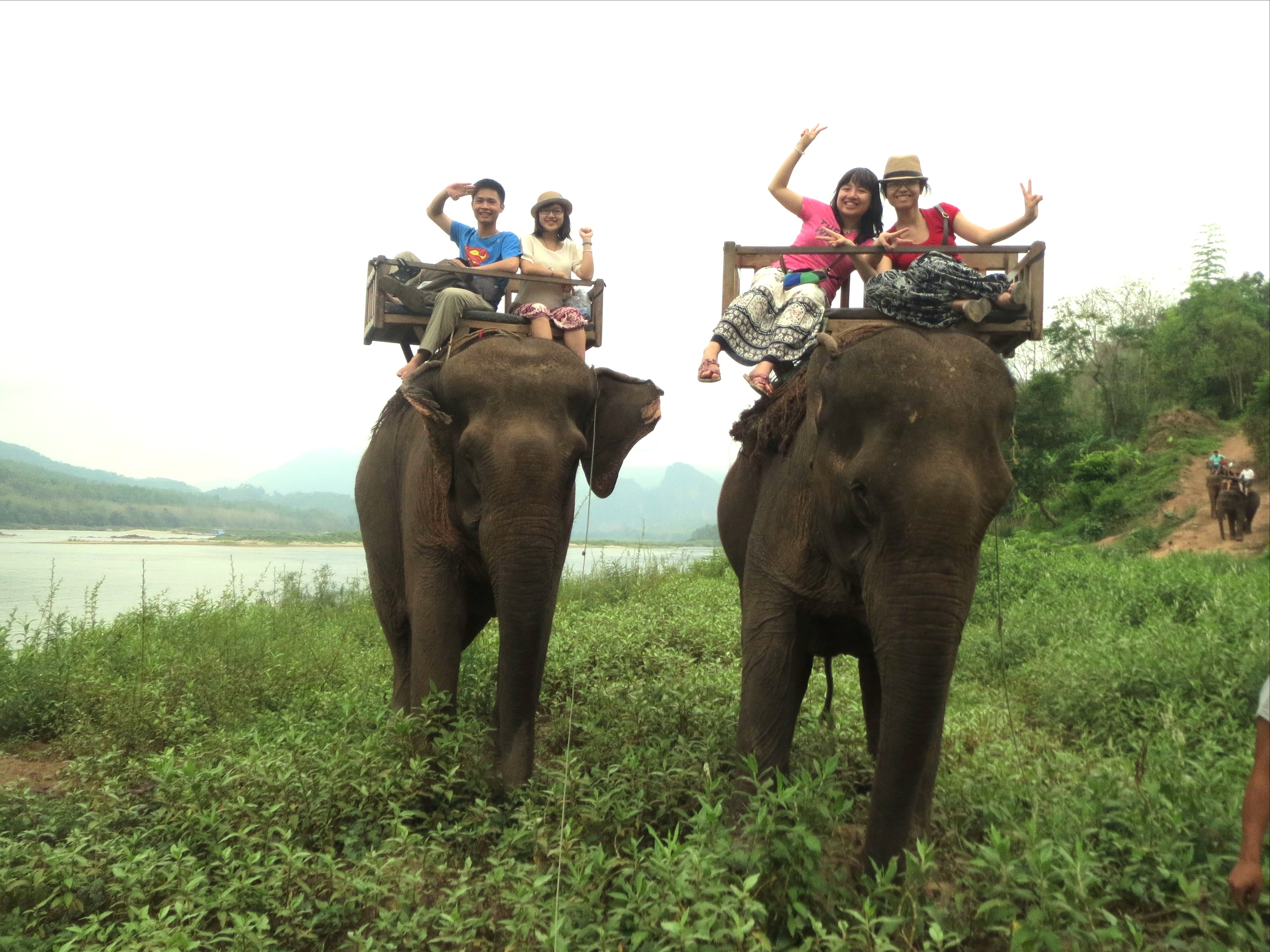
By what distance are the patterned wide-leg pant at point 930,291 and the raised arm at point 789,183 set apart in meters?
1.53

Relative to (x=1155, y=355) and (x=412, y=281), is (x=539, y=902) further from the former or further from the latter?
(x=1155, y=355)

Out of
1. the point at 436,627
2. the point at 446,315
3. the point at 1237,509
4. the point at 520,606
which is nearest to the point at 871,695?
Result: the point at 520,606

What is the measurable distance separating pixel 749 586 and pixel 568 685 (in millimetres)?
3914

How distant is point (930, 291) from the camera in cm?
402

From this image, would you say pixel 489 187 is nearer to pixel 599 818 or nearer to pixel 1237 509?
pixel 599 818

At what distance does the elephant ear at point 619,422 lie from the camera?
6.01 meters

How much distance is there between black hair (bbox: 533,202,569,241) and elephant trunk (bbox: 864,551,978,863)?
3.83m

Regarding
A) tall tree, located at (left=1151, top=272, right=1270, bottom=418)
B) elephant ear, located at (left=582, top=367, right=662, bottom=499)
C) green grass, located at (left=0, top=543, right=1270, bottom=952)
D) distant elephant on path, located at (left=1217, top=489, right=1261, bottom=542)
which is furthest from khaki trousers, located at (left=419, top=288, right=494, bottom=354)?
tall tree, located at (left=1151, top=272, right=1270, bottom=418)

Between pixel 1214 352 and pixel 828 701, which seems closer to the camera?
pixel 828 701

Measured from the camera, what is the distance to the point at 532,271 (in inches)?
247

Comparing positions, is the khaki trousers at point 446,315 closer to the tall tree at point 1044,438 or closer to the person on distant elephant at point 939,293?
the person on distant elephant at point 939,293

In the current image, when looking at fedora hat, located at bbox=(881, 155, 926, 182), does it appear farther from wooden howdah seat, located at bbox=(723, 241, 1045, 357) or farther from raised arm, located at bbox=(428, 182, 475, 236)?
raised arm, located at bbox=(428, 182, 475, 236)

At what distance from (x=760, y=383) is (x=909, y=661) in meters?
1.73

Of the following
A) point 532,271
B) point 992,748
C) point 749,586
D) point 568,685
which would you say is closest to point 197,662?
point 568,685
